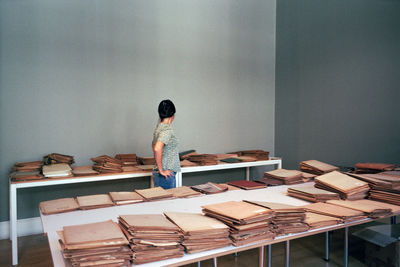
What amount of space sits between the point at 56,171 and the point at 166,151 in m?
1.13

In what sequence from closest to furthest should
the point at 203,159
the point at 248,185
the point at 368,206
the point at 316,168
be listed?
the point at 368,206 → the point at 248,185 → the point at 316,168 → the point at 203,159

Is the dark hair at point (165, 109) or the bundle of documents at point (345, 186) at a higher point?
the dark hair at point (165, 109)

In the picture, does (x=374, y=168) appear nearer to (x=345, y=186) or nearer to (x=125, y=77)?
(x=345, y=186)

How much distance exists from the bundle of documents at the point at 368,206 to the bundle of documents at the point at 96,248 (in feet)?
4.72

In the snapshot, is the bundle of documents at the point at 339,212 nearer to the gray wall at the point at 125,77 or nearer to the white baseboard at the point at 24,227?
the gray wall at the point at 125,77

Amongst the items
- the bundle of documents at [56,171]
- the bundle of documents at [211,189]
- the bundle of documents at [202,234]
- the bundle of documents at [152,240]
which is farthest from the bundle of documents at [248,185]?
the bundle of documents at [56,171]

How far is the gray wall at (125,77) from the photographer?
3.28 m

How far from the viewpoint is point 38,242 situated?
3135mm

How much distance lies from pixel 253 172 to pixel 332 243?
6.39 feet

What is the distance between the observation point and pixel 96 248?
110 centimetres

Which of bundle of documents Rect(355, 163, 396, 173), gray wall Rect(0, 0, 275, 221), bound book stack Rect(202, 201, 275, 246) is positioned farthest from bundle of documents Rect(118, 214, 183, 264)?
gray wall Rect(0, 0, 275, 221)

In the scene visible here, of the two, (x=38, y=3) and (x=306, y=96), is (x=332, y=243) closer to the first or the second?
(x=306, y=96)

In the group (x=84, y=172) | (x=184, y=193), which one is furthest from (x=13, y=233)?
(x=184, y=193)

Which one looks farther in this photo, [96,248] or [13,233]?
[13,233]
